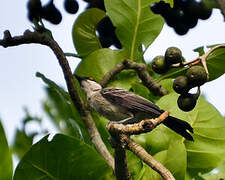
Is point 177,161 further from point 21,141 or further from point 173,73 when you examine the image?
point 21,141

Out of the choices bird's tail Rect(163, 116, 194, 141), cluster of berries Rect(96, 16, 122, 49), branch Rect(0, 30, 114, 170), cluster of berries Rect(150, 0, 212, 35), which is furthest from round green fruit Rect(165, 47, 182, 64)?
cluster of berries Rect(96, 16, 122, 49)

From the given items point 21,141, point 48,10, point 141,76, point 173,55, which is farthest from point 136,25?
point 173,55

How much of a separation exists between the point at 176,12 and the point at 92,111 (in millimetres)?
962

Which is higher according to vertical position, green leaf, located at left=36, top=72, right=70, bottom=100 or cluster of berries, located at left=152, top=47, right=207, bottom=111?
green leaf, located at left=36, top=72, right=70, bottom=100

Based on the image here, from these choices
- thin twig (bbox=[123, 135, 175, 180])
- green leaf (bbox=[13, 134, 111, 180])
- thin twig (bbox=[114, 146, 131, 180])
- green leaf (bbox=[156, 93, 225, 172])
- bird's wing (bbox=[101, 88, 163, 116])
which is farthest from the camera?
green leaf (bbox=[156, 93, 225, 172])

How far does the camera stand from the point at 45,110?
4332mm

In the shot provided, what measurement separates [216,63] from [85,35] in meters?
1.00

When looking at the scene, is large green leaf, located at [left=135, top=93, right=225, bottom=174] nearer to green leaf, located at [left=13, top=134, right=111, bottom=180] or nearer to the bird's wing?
the bird's wing

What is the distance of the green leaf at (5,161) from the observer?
3500 millimetres

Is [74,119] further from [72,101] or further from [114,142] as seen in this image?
[114,142]

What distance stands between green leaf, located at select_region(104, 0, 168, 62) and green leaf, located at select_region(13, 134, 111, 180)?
3.54ft

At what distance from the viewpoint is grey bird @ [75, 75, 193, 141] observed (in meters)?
3.86

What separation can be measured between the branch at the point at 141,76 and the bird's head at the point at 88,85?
10cm

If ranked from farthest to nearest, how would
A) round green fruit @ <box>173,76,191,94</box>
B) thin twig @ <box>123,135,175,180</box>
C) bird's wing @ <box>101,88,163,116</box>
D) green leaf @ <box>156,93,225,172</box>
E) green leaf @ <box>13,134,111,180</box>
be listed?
green leaf @ <box>156,93,225,172</box>, bird's wing @ <box>101,88,163,116</box>, green leaf @ <box>13,134,111,180</box>, round green fruit @ <box>173,76,191,94</box>, thin twig @ <box>123,135,175,180</box>
